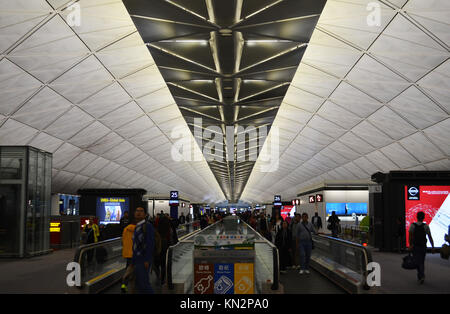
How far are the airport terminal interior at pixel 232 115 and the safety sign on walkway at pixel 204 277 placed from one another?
0.02m

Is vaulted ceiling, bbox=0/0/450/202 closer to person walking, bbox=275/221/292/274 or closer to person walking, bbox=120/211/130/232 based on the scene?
person walking, bbox=120/211/130/232

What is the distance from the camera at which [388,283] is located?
12297 millimetres

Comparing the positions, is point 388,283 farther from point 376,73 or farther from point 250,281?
point 376,73

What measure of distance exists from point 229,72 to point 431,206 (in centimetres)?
1222

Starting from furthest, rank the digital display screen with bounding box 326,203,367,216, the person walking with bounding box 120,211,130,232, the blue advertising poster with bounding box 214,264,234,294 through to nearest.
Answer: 1. the digital display screen with bounding box 326,203,367,216
2. the person walking with bounding box 120,211,130,232
3. the blue advertising poster with bounding box 214,264,234,294

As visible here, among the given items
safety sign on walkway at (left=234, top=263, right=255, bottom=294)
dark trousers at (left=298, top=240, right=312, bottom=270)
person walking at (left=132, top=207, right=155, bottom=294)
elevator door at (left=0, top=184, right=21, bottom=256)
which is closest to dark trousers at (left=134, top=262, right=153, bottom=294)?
person walking at (left=132, top=207, right=155, bottom=294)

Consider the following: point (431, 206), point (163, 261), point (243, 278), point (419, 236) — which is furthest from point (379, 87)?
point (243, 278)

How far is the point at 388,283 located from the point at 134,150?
3466 centimetres

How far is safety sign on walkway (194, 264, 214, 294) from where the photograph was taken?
9.54m

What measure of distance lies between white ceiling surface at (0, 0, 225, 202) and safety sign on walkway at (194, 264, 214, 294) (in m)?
11.7

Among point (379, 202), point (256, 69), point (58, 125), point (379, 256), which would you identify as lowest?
point (379, 256)

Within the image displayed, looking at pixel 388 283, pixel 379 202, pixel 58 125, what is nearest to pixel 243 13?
pixel 388 283

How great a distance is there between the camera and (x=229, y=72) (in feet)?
80.2
